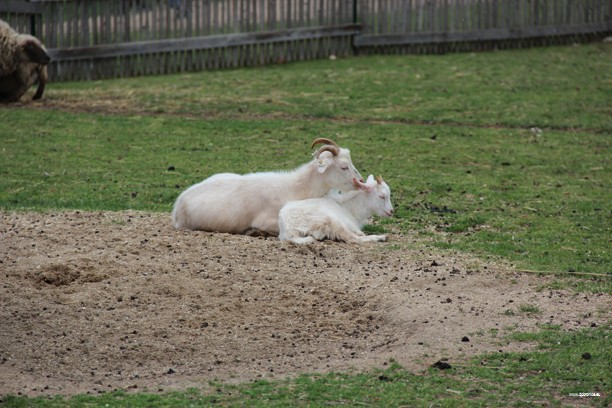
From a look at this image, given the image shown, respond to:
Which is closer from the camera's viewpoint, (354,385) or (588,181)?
(354,385)

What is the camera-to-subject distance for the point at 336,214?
990 cm

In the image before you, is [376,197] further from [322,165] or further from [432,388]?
[432,388]

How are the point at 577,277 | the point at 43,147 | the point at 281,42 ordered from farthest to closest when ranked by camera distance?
the point at 281,42 → the point at 43,147 → the point at 577,277

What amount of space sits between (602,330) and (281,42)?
13705mm

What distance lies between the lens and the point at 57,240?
934 cm

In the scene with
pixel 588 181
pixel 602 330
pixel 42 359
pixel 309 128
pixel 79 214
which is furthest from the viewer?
pixel 309 128

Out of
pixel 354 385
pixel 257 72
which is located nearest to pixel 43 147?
pixel 257 72

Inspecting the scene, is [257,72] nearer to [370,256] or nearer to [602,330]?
[370,256]

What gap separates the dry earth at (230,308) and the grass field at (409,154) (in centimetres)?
37

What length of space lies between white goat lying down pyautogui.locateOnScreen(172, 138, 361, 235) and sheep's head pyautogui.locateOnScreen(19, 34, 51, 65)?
762 cm

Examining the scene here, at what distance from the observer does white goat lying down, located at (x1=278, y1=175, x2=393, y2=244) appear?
9508mm

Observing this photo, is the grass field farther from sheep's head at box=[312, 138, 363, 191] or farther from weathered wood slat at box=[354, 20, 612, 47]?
sheep's head at box=[312, 138, 363, 191]

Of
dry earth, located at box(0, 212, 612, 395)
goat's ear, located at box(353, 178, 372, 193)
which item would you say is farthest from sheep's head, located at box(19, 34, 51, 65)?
goat's ear, located at box(353, 178, 372, 193)

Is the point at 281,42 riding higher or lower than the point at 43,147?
higher
